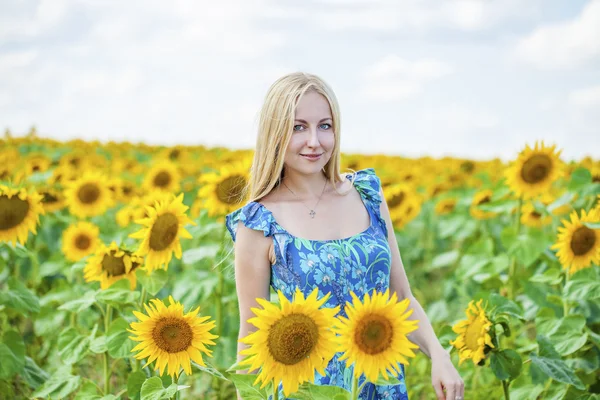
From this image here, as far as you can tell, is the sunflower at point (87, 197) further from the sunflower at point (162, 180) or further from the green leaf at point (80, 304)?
the green leaf at point (80, 304)

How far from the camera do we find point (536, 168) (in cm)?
372

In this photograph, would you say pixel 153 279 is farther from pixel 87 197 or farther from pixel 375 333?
pixel 87 197

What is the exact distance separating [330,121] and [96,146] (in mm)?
9822

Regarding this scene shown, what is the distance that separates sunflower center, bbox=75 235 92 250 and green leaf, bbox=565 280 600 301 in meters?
2.51

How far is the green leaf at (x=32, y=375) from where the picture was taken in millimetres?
3223

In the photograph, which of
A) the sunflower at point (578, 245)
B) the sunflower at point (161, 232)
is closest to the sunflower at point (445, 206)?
the sunflower at point (578, 245)

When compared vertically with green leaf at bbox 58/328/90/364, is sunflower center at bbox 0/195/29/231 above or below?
above

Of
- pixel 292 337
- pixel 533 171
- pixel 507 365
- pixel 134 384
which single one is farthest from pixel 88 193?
pixel 292 337

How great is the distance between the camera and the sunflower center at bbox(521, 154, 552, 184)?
3715 millimetres

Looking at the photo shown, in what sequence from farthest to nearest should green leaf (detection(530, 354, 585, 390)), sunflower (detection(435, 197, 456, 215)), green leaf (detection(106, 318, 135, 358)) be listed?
sunflower (detection(435, 197, 456, 215)) < green leaf (detection(530, 354, 585, 390)) < green leaf (detection(106, 318, 135, 358))

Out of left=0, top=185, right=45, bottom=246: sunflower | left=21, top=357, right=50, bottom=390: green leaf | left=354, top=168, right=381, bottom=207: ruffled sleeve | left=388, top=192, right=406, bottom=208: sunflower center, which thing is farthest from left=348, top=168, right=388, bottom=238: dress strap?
left=388, top=192, right=406, bottom=208: sunflower center

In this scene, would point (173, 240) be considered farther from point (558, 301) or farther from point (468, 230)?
point (468, 230)

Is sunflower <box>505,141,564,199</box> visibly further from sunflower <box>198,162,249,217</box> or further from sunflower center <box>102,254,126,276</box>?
sunflower center <box>102,254,126,276</box>

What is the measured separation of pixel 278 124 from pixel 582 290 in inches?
64.0
